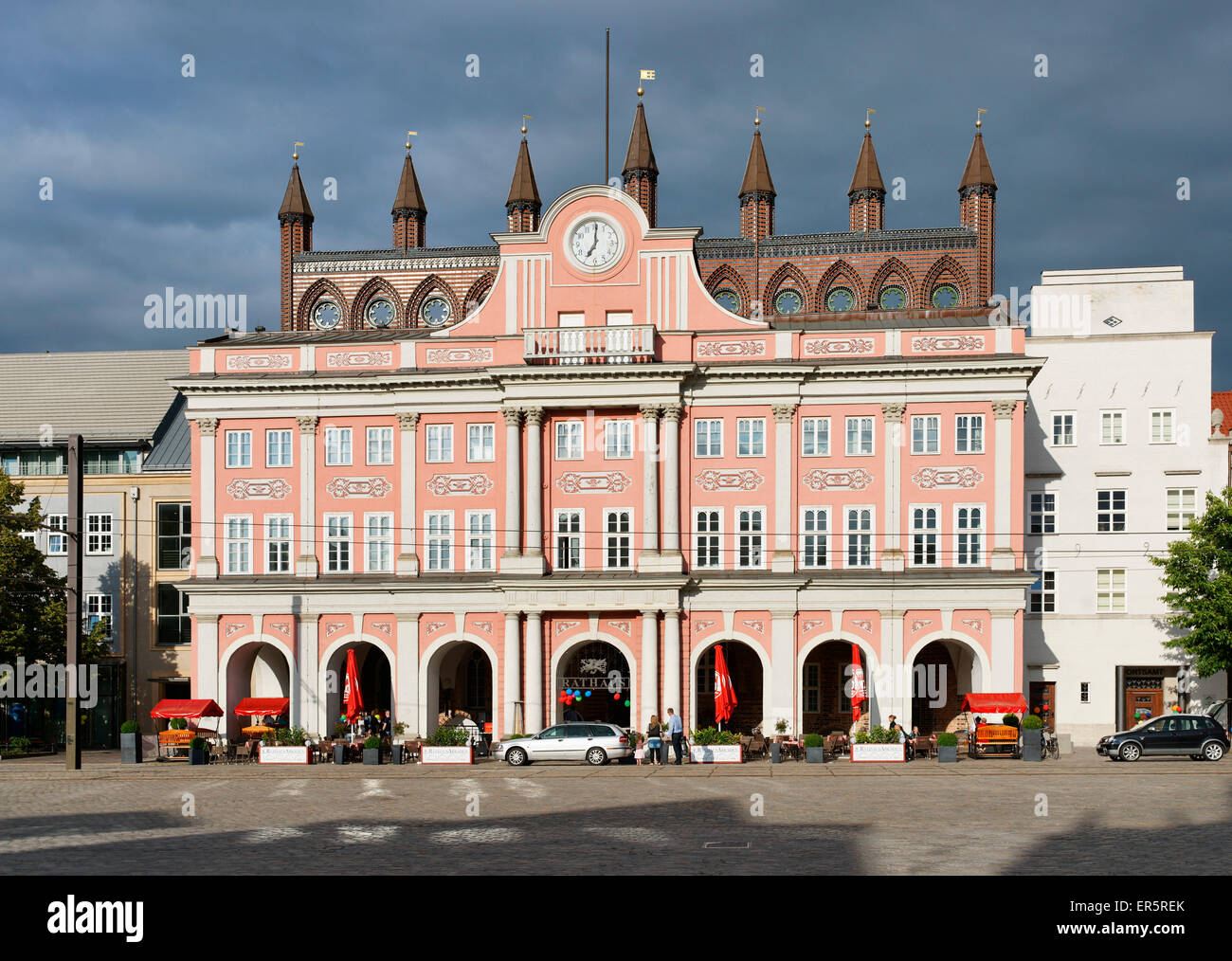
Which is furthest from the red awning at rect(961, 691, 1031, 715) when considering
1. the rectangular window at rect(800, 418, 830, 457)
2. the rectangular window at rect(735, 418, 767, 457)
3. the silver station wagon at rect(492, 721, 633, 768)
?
the silver station wagon at rect(492, 721, 633, 768)

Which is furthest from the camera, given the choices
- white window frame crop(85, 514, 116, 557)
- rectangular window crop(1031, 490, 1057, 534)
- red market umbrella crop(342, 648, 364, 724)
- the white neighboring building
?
white window frame crop(85, 514, 116, 557)

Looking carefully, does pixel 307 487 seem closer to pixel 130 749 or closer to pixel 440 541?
pixel 440 541

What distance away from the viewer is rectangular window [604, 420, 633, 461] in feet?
178

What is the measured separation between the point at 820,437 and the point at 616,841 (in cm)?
3202

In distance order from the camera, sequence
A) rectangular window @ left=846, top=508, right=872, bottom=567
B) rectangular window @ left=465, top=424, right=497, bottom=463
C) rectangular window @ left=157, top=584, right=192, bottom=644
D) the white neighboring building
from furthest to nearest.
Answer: rectangular window @ left=157, top=584, right=192, bottom=644, the white neighboring building, rectangular window @ left=465, top=424, right=497, bottom=463, rectangular window @ left=846, top=508, right=872, bottom=567

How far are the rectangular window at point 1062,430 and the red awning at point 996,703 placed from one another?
1502cm

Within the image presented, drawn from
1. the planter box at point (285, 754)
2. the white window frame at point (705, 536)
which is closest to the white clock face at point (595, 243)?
the white window frame at point (705, 536)

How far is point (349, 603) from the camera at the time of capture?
55.1 meters

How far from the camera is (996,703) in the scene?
48.4 metres

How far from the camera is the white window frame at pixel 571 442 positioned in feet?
179

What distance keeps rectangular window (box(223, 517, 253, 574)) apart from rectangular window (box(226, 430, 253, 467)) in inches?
94.0

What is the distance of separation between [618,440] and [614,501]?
8.05 feet

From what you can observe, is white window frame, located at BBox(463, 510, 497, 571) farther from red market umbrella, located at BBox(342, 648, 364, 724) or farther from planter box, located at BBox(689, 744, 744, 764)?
planter box, located at BBox(689, 744, 744, 764)
